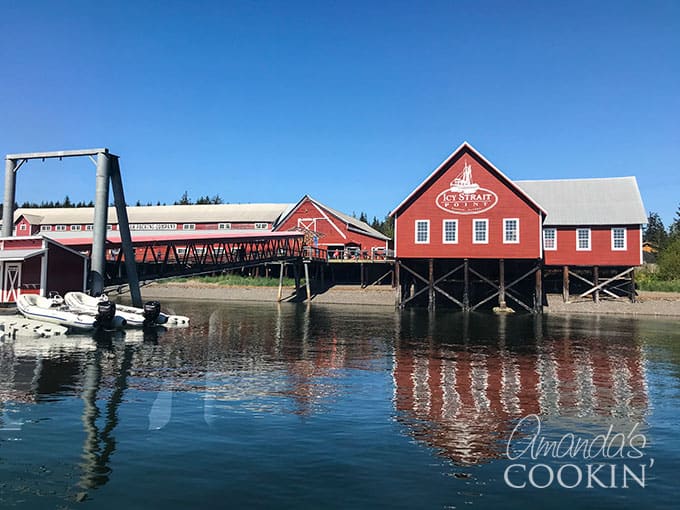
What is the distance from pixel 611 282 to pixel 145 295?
48.1 m

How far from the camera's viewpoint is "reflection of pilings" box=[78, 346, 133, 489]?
350 inches

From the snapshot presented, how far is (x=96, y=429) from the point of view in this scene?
1121 centimetres

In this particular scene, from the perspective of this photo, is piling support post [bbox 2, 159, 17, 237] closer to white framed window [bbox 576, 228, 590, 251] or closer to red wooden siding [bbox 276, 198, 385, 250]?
red wooden siding [bbox 276, 198, 385, 250]

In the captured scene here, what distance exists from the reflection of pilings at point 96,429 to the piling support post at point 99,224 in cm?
1383

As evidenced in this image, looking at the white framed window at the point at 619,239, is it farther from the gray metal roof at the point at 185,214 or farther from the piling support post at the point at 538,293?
the gray metal roof at the point at 185,214

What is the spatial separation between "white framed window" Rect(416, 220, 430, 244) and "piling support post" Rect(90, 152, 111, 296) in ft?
84.5

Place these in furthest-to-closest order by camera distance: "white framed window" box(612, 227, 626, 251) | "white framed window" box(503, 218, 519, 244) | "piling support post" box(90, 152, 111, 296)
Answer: "white framed window" box(612, 227, 626, 251), "white framed window" box(503, 218, 519, 244), "piling support post" box(90, 152, 111, 296)

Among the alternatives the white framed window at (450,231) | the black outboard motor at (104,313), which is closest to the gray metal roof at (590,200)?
the white framed window at (450,231)

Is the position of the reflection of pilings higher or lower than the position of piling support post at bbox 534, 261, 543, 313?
lower

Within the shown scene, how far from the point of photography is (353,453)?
1000cm

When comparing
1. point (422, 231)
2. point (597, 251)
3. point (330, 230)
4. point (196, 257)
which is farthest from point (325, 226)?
point (597, 251)

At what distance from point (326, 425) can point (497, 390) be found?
599 cm

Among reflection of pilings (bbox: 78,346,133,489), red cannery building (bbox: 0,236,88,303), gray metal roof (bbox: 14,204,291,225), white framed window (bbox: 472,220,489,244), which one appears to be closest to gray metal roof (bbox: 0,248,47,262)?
red cannery building (bbox: 0,236,88,303)

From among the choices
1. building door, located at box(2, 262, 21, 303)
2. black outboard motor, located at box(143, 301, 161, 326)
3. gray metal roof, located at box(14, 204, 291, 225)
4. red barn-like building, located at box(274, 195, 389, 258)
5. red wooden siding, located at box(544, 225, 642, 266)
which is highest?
gray metal roof, located at box(14, 204, 291, 225)
